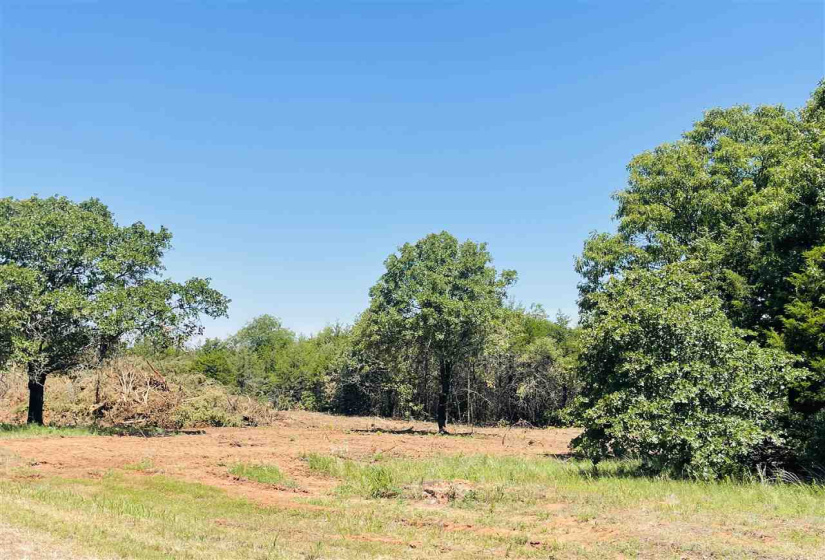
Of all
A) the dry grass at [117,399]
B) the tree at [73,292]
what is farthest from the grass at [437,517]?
the dry grass at [117,399]

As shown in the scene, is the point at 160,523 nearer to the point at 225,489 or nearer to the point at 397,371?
the point at 225,489

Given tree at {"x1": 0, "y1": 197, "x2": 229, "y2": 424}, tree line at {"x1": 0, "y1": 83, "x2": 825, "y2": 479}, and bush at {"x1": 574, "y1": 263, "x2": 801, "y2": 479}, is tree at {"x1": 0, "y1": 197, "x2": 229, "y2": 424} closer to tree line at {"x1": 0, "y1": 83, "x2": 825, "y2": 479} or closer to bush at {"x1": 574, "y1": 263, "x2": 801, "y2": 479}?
tree line at {"x1": 0, "y1": 83, "x2": 825, "y2": 479}

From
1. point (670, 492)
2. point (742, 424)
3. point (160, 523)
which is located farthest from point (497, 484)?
point (160, 523)

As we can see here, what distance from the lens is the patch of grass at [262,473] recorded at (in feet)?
48.4

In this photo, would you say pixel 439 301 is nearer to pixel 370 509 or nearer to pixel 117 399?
pixel 117 399

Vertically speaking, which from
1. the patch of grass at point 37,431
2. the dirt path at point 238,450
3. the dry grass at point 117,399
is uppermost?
the dry grass at point 117,399

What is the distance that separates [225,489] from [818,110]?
20.8 m

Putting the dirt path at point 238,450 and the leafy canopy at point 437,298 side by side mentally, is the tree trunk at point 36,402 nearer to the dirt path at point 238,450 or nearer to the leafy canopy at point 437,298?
the dirt path at point 238,450

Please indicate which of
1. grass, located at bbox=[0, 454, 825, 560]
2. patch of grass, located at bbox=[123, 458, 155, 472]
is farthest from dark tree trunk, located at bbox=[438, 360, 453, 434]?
patch of grass, located at bbox=[123, 458, 155, 472]

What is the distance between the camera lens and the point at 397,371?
36.0 metres

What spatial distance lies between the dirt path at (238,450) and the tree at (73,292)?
3.28m

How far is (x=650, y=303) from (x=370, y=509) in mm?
8360

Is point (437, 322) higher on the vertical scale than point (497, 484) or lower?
higher

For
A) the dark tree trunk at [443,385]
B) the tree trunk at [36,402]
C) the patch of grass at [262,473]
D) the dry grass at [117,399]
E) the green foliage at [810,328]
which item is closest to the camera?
the green foliage at [810,328]
